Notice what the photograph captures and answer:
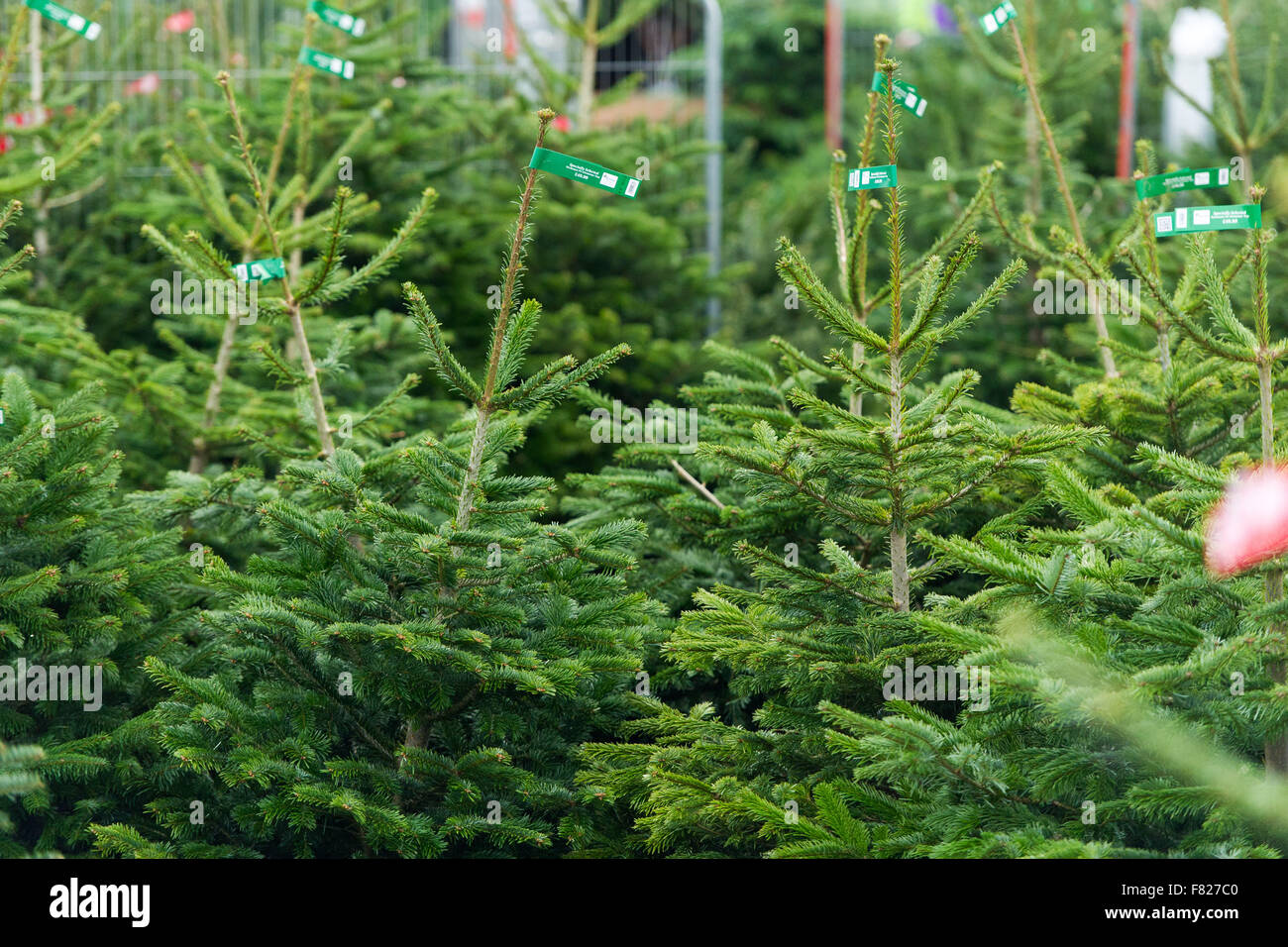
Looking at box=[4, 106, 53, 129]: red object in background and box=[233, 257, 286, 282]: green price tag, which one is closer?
box=[233, 257, 286, 282]: green price tag

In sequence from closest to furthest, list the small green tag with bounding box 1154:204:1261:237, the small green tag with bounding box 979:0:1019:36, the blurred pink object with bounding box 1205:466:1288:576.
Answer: the blurred pink object with bounding box 1205:466:1288:576 → the small green tag with bounding box 1154:204:1261:237 → the small green tag with bounding box 979:0:1019:36

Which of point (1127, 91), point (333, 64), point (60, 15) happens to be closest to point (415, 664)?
point (333, 64)

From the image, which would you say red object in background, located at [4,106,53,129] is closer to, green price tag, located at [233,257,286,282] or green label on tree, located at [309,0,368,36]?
green label on tree, located at [309,0,368,36]

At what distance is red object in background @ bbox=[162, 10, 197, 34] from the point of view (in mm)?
6004

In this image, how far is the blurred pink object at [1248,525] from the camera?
6.38 feet

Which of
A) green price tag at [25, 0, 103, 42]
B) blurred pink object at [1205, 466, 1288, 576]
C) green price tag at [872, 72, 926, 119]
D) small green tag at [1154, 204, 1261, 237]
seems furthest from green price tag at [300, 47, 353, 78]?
blurred pink object at [1205, 466, 1288, 576]

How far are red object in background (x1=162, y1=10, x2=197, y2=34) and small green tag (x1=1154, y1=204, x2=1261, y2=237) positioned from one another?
5218 millimetres

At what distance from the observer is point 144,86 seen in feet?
19.0

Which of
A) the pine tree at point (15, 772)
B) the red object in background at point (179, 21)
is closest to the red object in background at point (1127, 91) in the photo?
the red object in background at point (179, 21)

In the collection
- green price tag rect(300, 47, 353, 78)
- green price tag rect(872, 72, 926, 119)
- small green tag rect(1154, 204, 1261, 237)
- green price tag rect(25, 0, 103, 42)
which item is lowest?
small green tag rect(1154, 204, 1261, 237)

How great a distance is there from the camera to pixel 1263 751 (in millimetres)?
2096

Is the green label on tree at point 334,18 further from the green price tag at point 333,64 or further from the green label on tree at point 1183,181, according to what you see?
the green label on tree at point 1183,181

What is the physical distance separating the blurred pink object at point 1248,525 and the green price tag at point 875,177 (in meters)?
0.85

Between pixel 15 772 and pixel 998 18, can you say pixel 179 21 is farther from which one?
pixel 15 772
